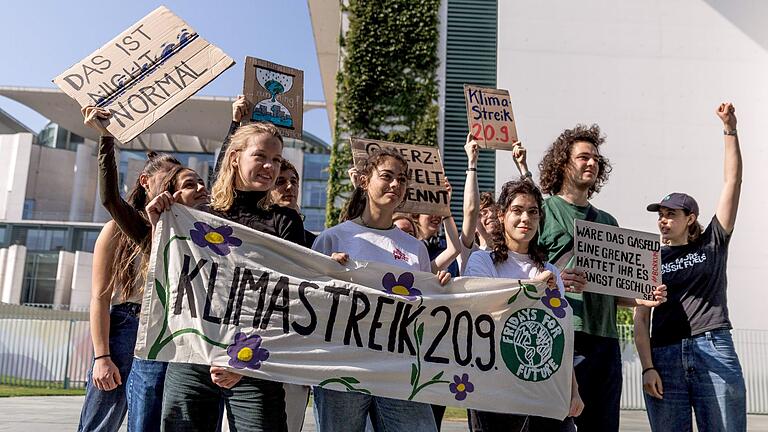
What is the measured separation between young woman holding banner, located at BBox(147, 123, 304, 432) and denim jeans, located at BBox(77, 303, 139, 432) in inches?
25.6

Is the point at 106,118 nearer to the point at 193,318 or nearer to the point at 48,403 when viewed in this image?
the point at 193,318

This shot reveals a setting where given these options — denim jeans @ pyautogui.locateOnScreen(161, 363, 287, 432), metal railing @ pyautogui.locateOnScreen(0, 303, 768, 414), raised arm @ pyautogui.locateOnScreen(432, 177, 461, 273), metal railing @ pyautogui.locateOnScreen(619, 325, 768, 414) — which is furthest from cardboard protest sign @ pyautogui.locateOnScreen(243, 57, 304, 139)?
metal railing @ pyautogui.locateOnScreen(0, 303, 768, 414)

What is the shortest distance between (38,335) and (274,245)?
1562cm

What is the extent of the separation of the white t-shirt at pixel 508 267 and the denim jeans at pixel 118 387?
1.84 metres

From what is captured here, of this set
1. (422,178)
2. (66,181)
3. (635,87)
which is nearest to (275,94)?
(422,178)

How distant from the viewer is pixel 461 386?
350 centimetres

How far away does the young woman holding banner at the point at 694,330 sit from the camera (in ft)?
12.2

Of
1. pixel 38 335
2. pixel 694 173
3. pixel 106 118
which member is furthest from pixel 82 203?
pixel 106 118

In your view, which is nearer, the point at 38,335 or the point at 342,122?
the point at 342,122

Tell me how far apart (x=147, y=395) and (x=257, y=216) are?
1.02 meters

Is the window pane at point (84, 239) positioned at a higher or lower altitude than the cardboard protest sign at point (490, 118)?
higher

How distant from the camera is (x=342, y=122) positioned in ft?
45.1

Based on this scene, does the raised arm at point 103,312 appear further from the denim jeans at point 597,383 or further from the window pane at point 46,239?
the window pane at point 46,239

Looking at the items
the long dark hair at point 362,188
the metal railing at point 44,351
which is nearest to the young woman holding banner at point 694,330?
the long dark hair at point 362,188
